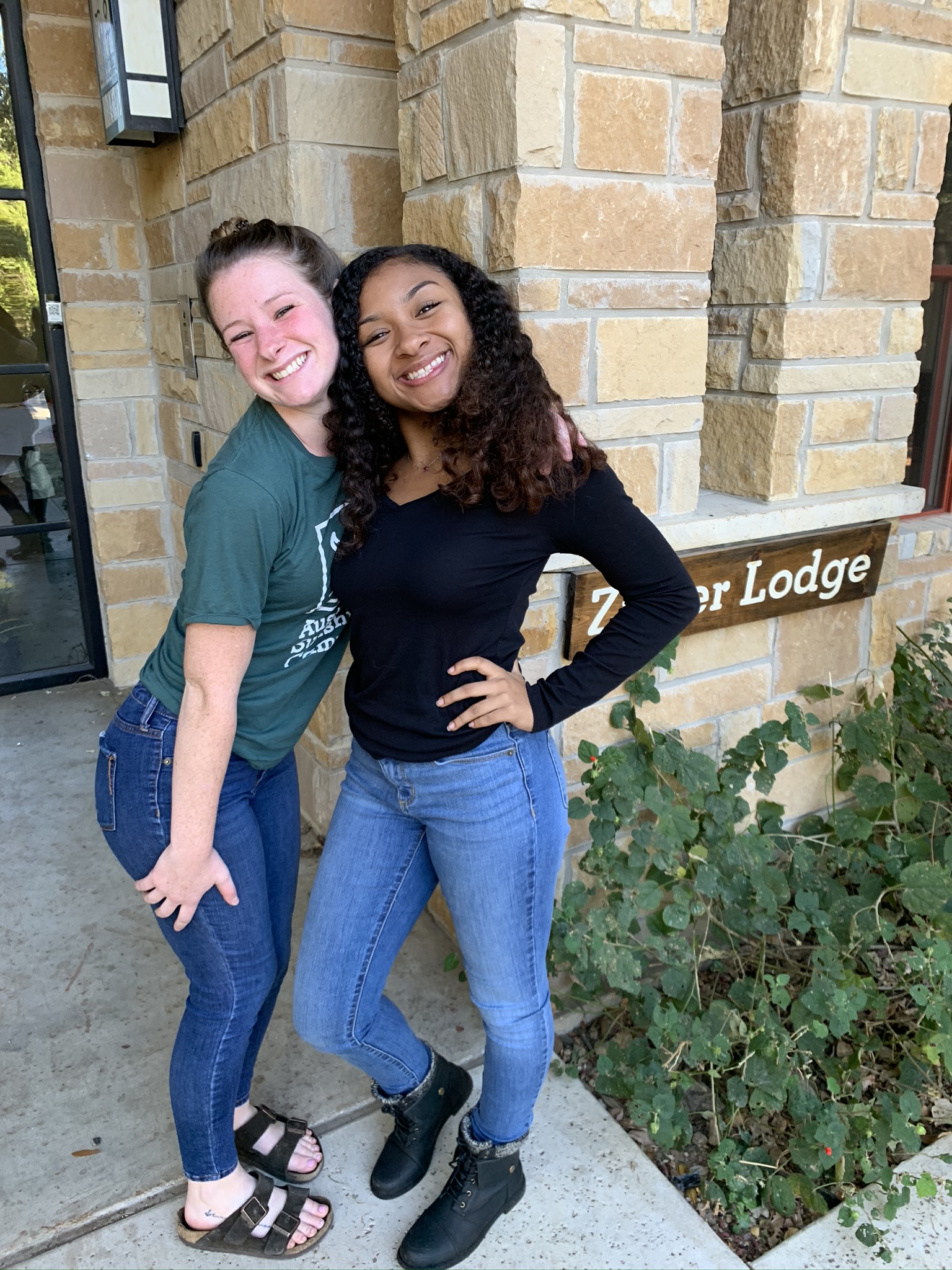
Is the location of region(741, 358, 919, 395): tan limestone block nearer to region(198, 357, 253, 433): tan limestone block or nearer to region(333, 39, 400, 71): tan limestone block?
region(333, 39, 400, 71): tan limestone block

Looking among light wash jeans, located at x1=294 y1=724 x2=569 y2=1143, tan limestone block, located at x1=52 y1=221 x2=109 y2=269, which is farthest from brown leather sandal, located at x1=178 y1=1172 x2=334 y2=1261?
tan limestone block, located at x1=52 y1=221 x2=109 y2=269

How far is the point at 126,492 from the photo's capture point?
3.90m

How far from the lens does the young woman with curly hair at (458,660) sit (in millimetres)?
1490

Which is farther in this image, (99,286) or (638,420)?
(99,286)

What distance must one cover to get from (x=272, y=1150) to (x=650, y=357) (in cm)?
186

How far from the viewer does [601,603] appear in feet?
7.07

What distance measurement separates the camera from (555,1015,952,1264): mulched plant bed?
73.5 inches

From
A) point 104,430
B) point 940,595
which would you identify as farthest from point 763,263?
point 104,430

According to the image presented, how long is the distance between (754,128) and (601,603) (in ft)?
4.01

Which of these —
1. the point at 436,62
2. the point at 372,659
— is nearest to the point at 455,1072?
Result: the point at 372,659

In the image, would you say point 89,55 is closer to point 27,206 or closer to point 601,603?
point 27,206

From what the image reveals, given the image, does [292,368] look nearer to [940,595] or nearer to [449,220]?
[449,220]

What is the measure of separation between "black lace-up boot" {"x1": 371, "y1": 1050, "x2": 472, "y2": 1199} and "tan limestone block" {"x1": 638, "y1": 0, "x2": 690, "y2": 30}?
212 centimetres

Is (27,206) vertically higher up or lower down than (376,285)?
higher up
